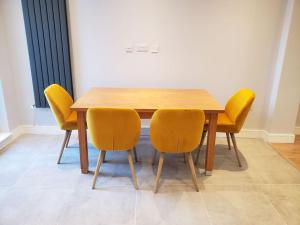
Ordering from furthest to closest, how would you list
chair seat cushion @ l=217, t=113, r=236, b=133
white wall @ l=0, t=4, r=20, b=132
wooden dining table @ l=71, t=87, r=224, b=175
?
white wall @ l=0, t=4, r=20, b=132 < chair seat cushion @ l=217, t=113, r=236, b=133 < wooden dining table @ l=71, t=87, r=224, b=175

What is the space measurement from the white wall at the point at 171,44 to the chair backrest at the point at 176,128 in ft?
4.18

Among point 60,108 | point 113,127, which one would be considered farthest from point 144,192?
point 60,108

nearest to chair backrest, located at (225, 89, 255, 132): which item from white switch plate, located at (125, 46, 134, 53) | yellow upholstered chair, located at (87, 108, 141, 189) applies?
yellow upholstered chair, located at (87, 108, 141, 189)

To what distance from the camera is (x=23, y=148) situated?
280 cm

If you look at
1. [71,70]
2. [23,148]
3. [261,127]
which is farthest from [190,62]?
[23,148]

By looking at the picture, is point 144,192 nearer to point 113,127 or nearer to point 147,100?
point 113,127

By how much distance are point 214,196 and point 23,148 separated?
7.50 ft

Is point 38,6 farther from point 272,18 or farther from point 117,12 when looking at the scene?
point 272,18

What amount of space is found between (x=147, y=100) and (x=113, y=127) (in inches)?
22.2

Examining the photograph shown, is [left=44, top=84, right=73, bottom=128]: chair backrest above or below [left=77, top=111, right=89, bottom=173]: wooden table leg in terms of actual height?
above

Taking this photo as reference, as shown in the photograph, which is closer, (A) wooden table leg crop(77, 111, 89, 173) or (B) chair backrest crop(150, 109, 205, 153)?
(B) chair backrest crop(150, 109, 205, 153)

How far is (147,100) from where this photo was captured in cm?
228

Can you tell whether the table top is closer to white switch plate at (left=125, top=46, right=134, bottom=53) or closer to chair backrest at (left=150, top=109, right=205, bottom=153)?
chair backrest at (left=150, top=109, right=205, bottom=153)

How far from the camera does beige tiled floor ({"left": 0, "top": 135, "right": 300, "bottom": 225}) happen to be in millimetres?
1734
